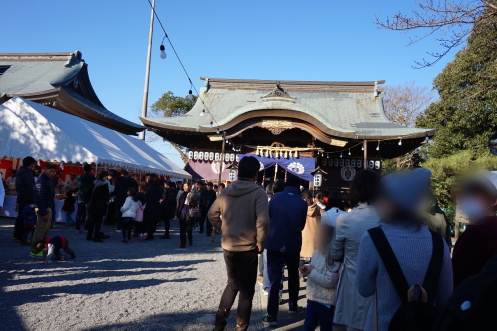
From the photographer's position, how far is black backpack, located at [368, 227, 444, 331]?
1.56 m

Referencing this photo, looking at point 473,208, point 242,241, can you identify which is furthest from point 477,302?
point 242,241

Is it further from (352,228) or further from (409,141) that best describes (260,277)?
(409,141)

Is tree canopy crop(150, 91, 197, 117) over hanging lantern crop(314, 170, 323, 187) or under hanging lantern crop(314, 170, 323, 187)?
over

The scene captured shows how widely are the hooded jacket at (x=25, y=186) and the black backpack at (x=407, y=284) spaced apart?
23.3 ft

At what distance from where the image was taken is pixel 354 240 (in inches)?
104

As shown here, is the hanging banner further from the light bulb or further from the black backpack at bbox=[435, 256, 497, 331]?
the black backpack at bbox=[435, 256, 497, 331]

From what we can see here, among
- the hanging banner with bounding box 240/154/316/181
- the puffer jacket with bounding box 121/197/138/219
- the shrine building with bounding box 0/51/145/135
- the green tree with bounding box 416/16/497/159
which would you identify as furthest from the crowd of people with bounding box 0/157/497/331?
the green tree with bounding box 416/16/497/159

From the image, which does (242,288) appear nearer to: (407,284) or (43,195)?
(407,284)

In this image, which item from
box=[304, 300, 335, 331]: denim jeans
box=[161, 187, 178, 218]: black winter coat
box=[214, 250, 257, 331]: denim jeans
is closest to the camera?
box=[304, 300, 335, 331]: denim jeans

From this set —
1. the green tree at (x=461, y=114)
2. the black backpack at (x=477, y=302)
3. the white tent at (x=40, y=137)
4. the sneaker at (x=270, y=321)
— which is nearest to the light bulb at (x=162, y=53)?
the white tent at (x=40, y=137)

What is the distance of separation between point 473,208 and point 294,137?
48.4ft

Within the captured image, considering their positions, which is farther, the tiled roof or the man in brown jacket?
the tiled roof

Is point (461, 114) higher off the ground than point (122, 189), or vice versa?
point (461, 114)

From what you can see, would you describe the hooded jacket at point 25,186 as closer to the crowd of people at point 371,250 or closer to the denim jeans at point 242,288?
the crowd of people at point 371,250
